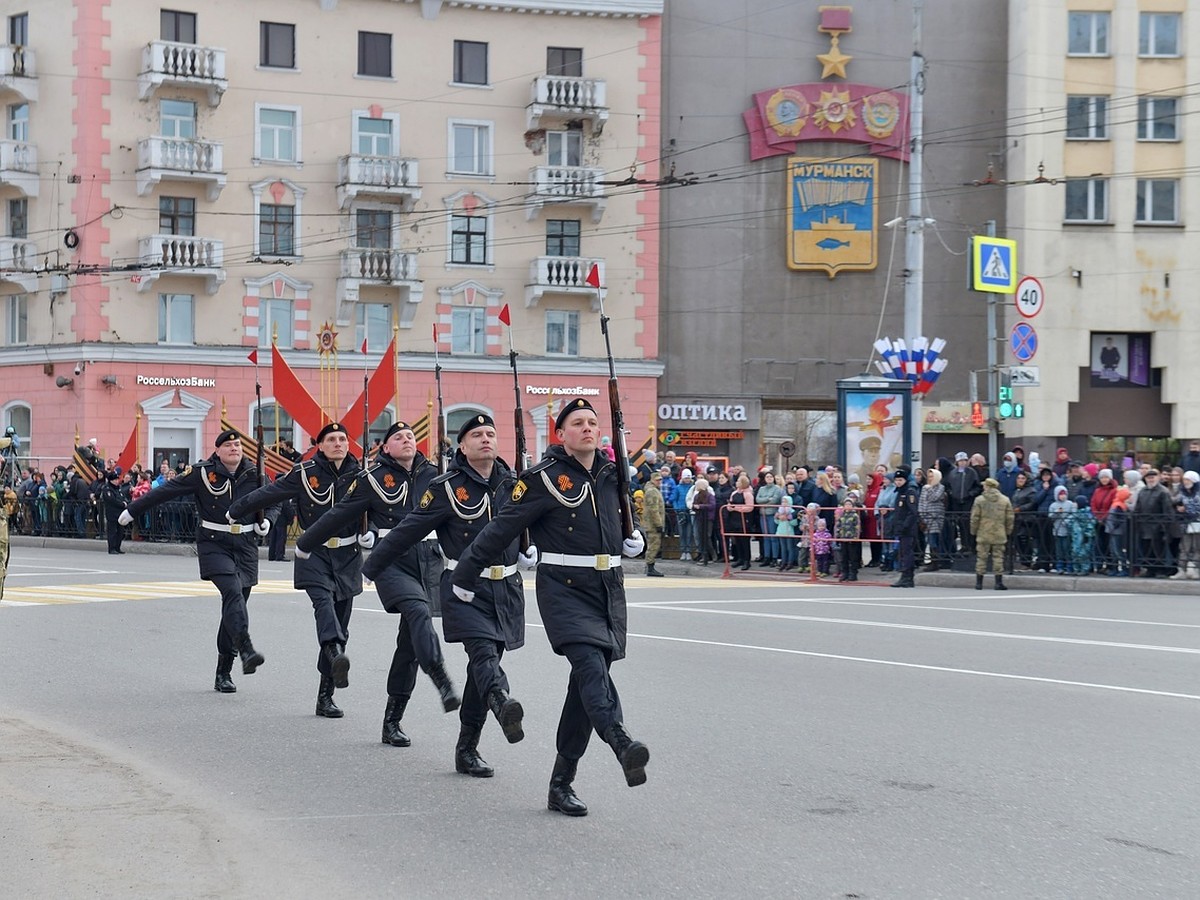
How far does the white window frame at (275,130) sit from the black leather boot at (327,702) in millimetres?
36377

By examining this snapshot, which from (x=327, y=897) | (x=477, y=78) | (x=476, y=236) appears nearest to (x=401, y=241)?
(x=476, y=236)

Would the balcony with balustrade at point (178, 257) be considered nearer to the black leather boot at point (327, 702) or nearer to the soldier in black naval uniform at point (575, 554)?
the black leather boot at point (327, 702)

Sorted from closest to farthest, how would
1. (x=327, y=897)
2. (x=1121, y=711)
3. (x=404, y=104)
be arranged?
(x=327, y=897) < (x=1121, y=711) < (x=404, y=104)

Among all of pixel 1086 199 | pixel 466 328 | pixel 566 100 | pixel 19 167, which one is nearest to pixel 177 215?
pixel 19 167

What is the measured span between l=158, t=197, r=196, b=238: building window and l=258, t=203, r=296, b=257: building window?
5.81 ft

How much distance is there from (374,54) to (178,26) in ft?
17.0

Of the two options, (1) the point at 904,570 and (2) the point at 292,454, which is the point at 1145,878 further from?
(2) the point at 292,454

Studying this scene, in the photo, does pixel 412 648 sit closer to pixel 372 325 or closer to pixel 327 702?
pixel 327 702

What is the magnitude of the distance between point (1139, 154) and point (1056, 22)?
430 cm

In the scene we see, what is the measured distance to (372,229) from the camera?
1812 inches

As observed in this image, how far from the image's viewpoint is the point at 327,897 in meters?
6.24

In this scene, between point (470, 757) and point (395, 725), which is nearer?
point (470, 757)

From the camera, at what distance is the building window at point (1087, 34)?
47156 mm

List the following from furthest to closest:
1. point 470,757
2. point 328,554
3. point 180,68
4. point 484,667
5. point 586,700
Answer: point 180,68 → point 328,554 → point 470,757 → point 484,667 → point 586,700
